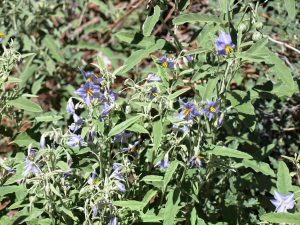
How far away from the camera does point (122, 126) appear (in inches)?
108

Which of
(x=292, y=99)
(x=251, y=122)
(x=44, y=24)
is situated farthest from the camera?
(x=44, y=24)

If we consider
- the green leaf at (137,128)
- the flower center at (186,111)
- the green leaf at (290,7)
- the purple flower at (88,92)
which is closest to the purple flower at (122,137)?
the green leaf at (137,128)

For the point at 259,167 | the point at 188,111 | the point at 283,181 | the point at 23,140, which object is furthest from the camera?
the point at 23,140

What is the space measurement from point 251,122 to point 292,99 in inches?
59.2

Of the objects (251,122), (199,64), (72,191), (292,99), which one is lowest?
(292,99)

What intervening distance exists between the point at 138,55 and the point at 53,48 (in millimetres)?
1584

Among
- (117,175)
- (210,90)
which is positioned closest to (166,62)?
(210,90)

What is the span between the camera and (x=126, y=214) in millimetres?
2955

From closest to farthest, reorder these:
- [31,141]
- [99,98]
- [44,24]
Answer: [99,98], [31,141], [44,24]

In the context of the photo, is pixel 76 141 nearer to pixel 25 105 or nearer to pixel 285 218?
pixel 25 105

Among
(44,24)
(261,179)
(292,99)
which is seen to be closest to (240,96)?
(261,179)

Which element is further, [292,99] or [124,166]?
[292,99]

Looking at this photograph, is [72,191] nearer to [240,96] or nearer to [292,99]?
[240,96]

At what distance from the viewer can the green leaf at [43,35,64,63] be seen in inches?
180
